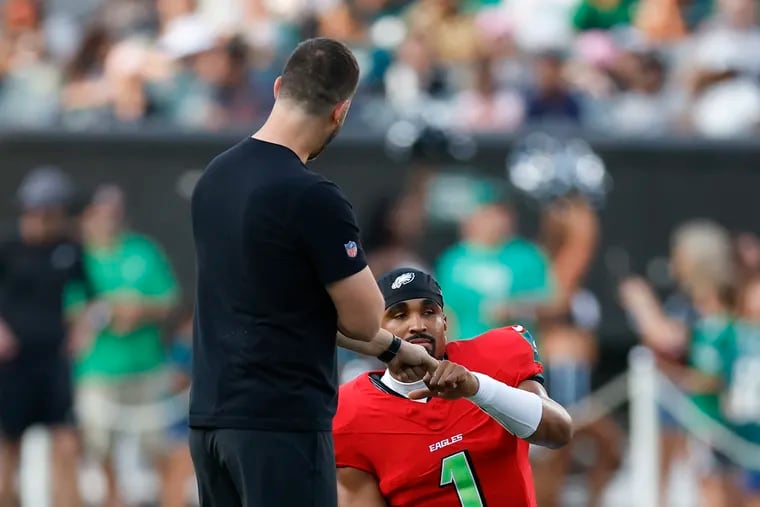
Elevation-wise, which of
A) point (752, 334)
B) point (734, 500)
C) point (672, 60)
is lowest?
point (734, 500)

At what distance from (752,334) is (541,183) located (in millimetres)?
2124

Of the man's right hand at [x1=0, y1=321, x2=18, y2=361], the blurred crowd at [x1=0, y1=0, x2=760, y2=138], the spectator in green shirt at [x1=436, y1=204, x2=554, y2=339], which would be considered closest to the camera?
the man's right hand at [x1=0, y1=321, x2=18, y2=361]

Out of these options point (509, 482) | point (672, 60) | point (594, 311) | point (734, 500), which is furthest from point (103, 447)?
point (509, 482)

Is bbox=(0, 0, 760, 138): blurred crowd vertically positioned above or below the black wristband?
above

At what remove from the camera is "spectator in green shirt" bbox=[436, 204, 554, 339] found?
9.84 meters

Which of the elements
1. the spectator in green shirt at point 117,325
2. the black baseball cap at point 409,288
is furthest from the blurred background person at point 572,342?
the black baseball cap at point 409,288

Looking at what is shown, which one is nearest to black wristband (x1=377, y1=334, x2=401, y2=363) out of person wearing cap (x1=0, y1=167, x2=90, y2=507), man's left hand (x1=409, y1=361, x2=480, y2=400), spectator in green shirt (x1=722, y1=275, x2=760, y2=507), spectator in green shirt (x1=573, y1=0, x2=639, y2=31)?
man's left hand (x1=409, y1=361, x2=480, y2=400)

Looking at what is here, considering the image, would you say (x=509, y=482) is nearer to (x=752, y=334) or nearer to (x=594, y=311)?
(x=752, y=334)

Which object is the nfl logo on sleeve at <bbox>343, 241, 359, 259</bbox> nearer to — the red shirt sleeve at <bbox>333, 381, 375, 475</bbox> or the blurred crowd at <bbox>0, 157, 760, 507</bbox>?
the red shirt sleeve at <bbox>333, 381, 375, 475</bbox>

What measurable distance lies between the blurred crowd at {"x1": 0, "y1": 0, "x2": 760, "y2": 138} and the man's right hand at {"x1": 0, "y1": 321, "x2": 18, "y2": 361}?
208 cm

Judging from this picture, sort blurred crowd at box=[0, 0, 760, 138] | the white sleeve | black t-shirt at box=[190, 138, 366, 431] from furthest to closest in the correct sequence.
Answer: blurred crowd at box=[0, 0, 760, 138] < the white sleeve < black t-shirt at box=[190, 138, 366, 431]

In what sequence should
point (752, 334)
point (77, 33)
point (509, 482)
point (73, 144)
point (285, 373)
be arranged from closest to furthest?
point (285, 373)
point (509, 482)
point (752, 334)
point (73, 144)
point (77, 33)

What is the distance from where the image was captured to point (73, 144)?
36.5 ft

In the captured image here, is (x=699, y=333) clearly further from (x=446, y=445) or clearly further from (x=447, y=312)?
(x=446, y=445)
